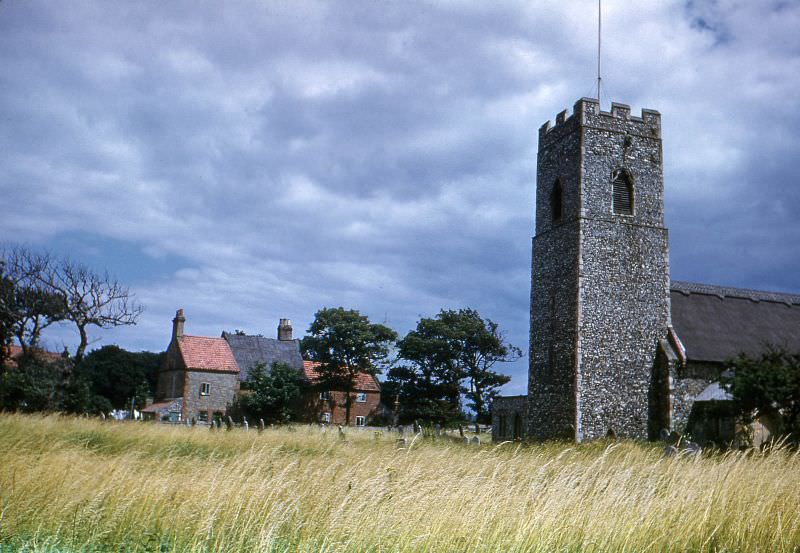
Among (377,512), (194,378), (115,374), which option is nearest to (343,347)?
(194,378)

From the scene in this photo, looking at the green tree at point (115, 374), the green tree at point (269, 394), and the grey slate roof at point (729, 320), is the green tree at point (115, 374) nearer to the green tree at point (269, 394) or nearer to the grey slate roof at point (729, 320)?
the green tree at point (269, 394)

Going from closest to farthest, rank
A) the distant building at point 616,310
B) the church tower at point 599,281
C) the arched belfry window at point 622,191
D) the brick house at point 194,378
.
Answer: the distant building at point 616,310 → the church tower at point 599,281 → the arched belfry window at point 622,191 → the brick house at point 194,378

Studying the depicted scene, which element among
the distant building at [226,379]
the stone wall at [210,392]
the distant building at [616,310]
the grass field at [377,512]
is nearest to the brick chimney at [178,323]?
the distant building at [226,379]

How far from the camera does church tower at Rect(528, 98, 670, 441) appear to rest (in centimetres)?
2723

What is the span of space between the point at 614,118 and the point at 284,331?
115ft

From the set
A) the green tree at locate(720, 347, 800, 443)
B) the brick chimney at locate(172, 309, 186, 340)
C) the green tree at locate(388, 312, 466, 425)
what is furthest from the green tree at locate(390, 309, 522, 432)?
the green tree at locate(720, 347, 800, 443)

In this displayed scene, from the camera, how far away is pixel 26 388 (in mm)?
31469

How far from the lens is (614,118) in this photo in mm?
29391

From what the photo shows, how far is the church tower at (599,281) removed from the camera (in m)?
27.2

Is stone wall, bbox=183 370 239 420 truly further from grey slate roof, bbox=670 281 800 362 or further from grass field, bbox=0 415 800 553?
grass field, bbox=0 415 800 553

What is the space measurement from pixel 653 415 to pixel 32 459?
23.6 m

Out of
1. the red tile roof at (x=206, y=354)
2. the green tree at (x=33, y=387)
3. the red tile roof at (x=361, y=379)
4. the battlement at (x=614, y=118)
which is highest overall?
the battlement at (x=614, y=118)

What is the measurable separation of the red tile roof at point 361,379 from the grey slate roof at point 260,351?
3.51 feet

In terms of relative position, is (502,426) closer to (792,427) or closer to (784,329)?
(784,329)
